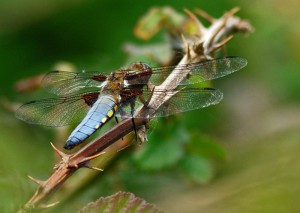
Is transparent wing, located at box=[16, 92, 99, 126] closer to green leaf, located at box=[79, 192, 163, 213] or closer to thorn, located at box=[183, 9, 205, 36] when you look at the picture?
thorn, located at box=[183, 9, 205, 36]

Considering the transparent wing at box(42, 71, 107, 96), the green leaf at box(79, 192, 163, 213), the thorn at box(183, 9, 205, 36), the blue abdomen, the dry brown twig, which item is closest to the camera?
the green leaf at box(79, 192, 163, 213)

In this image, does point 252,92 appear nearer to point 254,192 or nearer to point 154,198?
point 154,198

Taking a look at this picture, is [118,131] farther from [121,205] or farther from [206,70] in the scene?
[206,70]

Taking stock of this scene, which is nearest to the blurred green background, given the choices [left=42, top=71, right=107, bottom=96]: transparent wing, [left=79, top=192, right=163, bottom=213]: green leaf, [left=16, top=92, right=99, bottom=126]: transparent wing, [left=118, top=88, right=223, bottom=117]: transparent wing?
[left=42, top=71, right=107, bottom=96]: transparent wing

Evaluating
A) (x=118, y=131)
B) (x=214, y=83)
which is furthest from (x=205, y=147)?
(x=214, y=83)

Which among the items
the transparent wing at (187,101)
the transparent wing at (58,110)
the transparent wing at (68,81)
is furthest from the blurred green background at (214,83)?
the transparent wing at (187,101)

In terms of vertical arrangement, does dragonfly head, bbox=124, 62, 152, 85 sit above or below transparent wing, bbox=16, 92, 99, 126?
above
